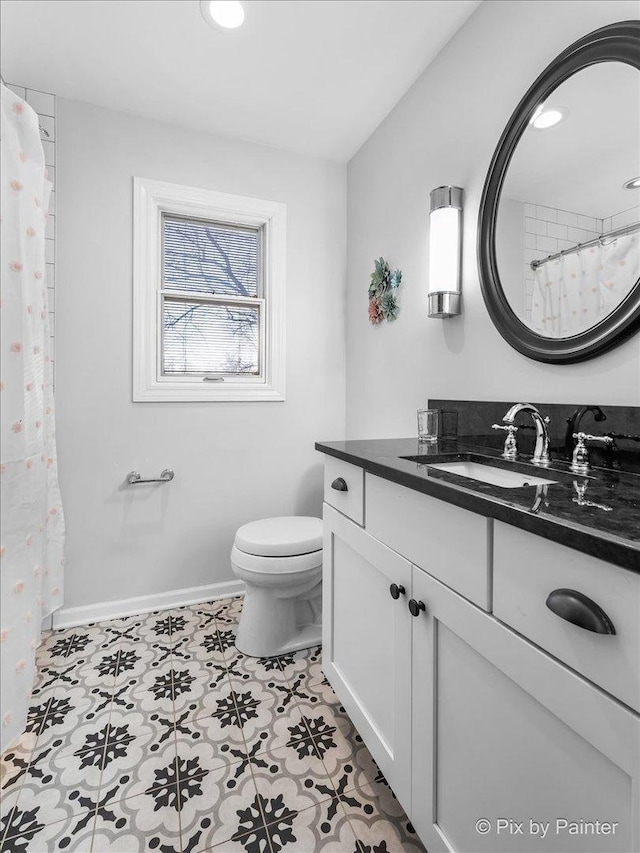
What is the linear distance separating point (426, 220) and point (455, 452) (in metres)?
1.07

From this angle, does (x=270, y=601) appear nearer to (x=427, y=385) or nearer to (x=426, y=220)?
(x=427, y=385)

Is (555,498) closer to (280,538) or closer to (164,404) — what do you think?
(280,538)

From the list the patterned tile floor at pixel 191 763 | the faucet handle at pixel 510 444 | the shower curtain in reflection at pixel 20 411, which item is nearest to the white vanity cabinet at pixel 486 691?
the patterned tile floor at pixel 191 763

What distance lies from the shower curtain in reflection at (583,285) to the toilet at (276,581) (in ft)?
3.89

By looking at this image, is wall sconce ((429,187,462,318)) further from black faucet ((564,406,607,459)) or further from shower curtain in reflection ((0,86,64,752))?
shower curtain in reflection ((0,86,64,752))

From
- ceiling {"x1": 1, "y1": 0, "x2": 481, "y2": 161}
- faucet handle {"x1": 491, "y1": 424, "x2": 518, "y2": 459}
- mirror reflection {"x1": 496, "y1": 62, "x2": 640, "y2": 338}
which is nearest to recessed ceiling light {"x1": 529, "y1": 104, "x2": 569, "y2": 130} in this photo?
mirror reflection {"x1": 496, "y1": 62, "x2": 640, "y2": 338}

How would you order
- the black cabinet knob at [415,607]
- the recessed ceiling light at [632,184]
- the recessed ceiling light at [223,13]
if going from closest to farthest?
the black cabinet knob at [415,607] < the recessed ceiling light at [632,184] < the recessed ceiling light at [223,13]

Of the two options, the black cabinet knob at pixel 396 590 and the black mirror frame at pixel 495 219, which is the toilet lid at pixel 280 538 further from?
the black mirror frame at pixel 495 219

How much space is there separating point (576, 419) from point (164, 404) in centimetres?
182

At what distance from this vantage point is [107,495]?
209 centimetres

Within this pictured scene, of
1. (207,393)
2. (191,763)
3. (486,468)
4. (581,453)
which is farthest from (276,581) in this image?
(581,453)

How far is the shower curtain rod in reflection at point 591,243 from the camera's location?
3.44 feet

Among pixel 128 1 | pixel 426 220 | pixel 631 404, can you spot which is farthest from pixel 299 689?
pixel 128 1

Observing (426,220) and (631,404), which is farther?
(426,220)
